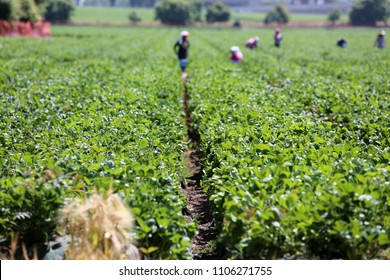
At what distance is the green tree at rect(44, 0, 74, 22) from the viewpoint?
89688 millimetres

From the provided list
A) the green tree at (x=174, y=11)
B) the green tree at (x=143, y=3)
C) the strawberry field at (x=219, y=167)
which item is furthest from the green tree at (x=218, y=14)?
the strawberry field at (x=219, y=167)

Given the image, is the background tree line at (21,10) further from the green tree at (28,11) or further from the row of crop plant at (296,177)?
the row of crop plant at (296,177)

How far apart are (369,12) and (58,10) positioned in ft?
166

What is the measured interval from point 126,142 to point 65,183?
211cm

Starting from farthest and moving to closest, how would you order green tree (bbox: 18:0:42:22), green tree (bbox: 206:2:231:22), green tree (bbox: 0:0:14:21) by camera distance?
green tree (bbox: 206:2:231:22) → green tree (bbox: 18:0:42:22) → green tree (bbox: 0:0:14:21)

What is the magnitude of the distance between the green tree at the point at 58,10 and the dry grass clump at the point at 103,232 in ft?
292

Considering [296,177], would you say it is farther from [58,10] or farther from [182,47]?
[58,10]

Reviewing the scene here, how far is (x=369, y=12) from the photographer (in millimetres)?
90938

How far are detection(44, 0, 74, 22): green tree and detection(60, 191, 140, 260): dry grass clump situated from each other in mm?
89133

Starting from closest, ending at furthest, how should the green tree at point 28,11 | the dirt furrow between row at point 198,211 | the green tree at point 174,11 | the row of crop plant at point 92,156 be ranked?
the row of crop plant at point 92,156 < the dirt furrow between row at point 198,211 < the green tree at point 28,11 < the green tree at point 174,11

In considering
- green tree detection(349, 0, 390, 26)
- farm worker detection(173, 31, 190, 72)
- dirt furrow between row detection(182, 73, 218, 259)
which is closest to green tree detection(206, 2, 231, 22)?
green tree detection(349, 0, 390, 26)

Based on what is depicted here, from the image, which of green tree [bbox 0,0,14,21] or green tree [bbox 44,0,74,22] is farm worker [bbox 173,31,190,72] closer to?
green tree [bbox 0,0,14,21]

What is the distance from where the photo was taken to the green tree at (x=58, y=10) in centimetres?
8969
